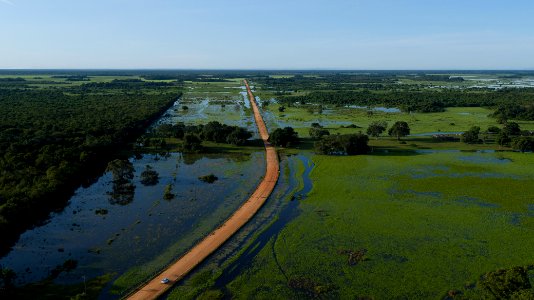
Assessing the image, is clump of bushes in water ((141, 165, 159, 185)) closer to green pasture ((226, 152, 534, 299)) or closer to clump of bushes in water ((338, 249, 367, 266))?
green pasture ((226, 152, 534, 299))

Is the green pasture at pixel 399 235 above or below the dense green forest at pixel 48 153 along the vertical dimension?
below

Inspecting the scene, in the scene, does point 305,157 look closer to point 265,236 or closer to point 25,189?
point 265,236

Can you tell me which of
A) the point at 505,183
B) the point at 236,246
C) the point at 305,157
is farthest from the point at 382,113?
the point at 236,246

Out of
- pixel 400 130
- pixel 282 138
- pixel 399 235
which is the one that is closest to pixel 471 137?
pixel 400 130

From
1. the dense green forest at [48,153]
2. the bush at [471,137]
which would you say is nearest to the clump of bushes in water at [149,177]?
the dense green forest at [48,153]

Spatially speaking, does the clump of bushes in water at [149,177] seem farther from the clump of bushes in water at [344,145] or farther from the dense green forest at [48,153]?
the clump of bushes in water at [344,145]

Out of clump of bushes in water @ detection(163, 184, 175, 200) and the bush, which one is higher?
the bush

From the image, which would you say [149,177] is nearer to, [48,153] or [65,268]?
[48,153]

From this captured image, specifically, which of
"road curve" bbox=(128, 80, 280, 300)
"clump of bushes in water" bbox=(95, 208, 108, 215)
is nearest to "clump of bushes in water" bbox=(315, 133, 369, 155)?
"road curve" bbox=(128, 80, 280, 300)
